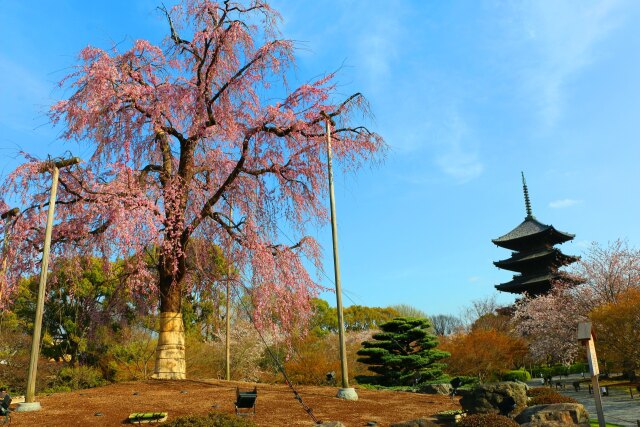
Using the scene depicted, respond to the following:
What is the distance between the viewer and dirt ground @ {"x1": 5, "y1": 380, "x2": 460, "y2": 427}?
10133 millimetres

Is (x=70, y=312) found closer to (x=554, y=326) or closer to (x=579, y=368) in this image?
(x=554, y=326)

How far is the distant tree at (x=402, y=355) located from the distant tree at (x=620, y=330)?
29.1 ft

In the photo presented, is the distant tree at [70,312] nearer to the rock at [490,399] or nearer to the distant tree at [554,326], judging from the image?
the rock at [490,399]

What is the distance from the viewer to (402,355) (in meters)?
24.4

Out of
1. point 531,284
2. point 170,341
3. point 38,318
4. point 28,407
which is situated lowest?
point 28,407

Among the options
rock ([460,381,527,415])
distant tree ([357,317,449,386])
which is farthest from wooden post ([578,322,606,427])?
distant tree ([357,317,449,386])

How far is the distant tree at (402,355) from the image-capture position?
23.7 metres

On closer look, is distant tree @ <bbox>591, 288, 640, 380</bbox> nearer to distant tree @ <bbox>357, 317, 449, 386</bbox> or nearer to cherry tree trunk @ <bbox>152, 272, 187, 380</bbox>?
distant tree @ <bbox>357, 317, 449, 386</bbox>

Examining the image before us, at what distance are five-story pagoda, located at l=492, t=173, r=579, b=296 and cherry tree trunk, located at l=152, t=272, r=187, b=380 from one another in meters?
41.9

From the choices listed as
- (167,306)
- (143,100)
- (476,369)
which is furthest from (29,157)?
(476,369)

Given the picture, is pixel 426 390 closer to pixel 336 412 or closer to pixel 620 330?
pixel 336 412

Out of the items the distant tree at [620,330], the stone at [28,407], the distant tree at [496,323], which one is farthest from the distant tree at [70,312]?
the distant tree at [496,323]

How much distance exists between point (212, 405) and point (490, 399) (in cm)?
633

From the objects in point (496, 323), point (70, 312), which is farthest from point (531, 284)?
point (70, 312)
